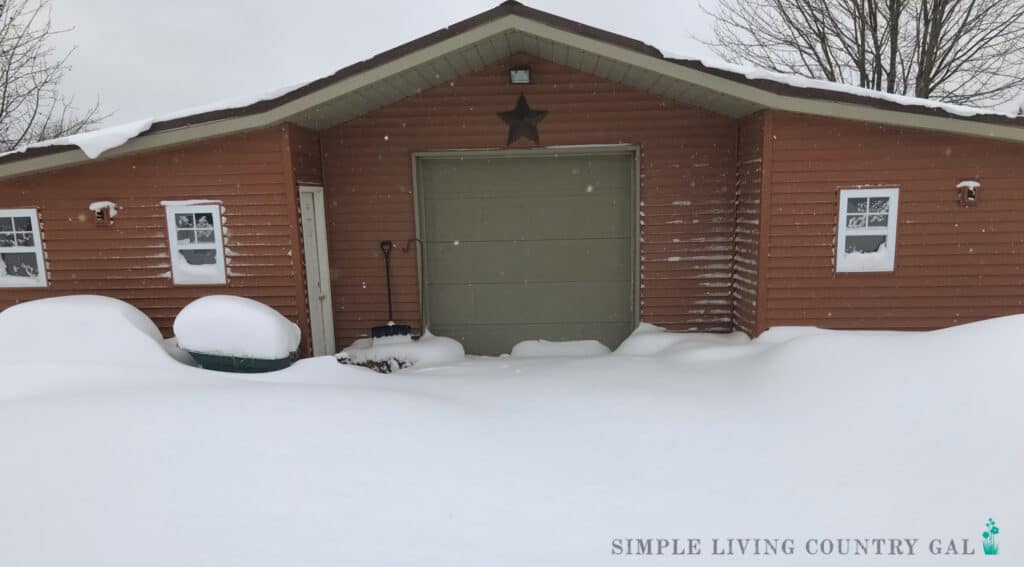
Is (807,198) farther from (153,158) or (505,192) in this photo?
(153,158)

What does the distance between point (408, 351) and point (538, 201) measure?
2.74m

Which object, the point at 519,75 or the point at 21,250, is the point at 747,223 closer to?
the point at 519,75

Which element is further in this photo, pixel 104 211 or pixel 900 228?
pixel 104 211

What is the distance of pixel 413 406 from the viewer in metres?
4.44

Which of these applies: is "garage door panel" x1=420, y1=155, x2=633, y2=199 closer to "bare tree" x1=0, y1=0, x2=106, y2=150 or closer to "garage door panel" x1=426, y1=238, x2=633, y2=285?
"garage door panel" x1=426, y1=238, x2=633, y2=285

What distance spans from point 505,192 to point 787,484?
543cm

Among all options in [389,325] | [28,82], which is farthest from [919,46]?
[28,82]

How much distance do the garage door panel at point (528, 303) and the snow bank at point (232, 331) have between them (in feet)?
8.07

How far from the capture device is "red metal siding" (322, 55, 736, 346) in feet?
24.9

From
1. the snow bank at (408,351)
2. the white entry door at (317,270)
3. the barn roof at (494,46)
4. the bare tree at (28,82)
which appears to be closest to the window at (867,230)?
the barn roof at (494,46)

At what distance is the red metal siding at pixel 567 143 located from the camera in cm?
760

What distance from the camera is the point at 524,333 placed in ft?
27.2

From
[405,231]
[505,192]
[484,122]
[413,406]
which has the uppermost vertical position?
[484,122]

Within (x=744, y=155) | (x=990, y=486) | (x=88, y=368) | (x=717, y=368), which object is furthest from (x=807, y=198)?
(x=88, y=368)
